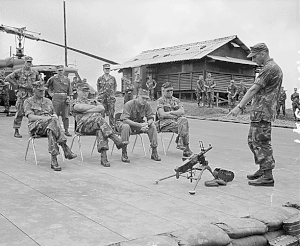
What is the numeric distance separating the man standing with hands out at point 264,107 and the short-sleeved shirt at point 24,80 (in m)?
6.32

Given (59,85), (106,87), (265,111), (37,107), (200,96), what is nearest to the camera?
(265,111)

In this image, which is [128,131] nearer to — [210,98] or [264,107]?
[264,107]

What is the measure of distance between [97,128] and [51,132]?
0.77 m

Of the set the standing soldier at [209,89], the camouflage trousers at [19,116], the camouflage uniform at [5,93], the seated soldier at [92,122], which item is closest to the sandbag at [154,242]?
the seated soldier at [92,122]

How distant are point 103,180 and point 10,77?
6.39m

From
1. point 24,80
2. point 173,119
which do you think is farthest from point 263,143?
point 24,80

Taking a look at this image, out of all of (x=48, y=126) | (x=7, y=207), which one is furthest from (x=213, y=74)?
(x=7, y=207)

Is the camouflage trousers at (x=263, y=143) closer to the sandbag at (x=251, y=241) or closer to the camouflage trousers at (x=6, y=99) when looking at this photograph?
the sandbag at (x=251, y=241)

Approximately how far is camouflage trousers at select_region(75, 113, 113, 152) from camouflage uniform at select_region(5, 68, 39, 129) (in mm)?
3417

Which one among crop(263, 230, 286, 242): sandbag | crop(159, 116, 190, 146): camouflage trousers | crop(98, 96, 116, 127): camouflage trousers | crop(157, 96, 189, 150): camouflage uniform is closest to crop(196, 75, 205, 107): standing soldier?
crop(98, 96, 116, 127): camouflage trousers

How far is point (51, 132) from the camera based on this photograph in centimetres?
601

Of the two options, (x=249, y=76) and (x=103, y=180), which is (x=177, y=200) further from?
(x=249, y=76)

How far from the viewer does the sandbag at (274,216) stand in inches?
141

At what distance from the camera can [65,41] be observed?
28.6 metres
